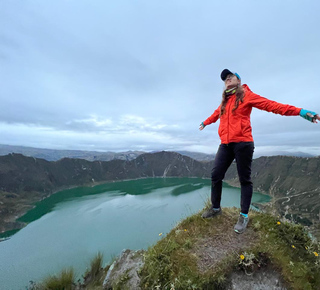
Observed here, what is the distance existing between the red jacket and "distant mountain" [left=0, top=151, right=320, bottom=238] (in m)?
60.4

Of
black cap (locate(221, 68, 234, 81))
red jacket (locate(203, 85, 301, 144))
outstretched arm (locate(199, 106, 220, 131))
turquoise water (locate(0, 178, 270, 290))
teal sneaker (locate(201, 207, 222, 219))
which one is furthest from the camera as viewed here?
turquoise water (locate(0, 178, 270, 290))

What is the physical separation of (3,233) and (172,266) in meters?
65.7

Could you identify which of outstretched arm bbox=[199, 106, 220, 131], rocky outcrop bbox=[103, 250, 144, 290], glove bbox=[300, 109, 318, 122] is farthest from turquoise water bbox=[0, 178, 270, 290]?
glove bbox=[300, 109, 318, 122]

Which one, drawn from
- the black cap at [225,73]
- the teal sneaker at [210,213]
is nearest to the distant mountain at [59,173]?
the teal sneaker at [210,213]

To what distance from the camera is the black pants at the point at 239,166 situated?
11.2 ft

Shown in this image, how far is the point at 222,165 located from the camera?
147 inches

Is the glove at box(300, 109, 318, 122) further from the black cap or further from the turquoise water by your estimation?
the turquoise water

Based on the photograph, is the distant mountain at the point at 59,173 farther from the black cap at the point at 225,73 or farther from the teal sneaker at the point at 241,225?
the black cap at the point at 225,73

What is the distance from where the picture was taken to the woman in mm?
3398

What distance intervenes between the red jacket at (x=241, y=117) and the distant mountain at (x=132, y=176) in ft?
198

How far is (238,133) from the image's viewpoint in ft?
11.3

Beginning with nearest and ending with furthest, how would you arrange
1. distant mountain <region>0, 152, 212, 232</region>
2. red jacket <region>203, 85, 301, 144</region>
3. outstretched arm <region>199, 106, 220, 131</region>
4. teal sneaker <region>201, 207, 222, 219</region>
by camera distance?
red jacket <region>203, 85, 301, 144</region>, teal sneaker <region>201, 207, 222, 219</region>, outstretched arm <region>199, 106, 220, 131</region>, distant mountain <region>0, 152, 212, 232</region>

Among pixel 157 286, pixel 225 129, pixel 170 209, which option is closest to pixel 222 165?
pixel 225 129

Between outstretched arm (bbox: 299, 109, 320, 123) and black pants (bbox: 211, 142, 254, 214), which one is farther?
black pants (bbox: 211, 142, 254, 214)
